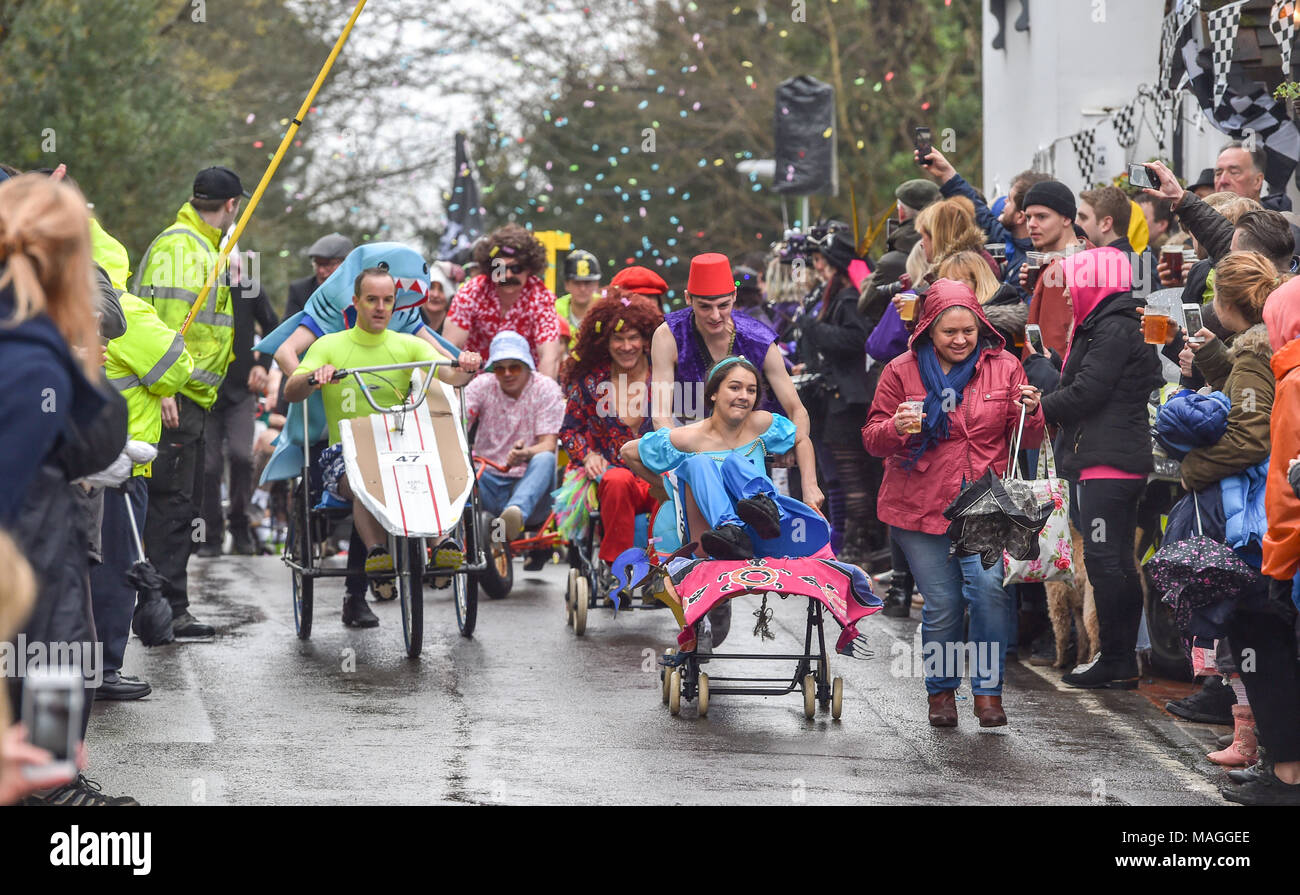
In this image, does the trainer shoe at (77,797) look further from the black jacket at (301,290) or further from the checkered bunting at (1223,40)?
the black jacket at (301,290)

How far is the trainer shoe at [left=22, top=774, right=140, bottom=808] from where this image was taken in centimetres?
631

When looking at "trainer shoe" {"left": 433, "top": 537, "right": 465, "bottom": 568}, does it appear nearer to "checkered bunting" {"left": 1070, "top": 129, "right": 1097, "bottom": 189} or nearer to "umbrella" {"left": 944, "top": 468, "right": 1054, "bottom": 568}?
"umbrella" {"left": 944, "top": 468, "right": 1054, "bottom": 568}

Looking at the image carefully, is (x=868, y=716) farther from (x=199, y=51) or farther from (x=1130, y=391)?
(x=199, y=51)

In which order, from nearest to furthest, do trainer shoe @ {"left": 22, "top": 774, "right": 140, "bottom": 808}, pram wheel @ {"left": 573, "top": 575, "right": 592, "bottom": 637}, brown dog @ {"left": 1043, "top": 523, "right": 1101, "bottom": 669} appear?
1. trainer shoe @ {"left": 22, "top": 774, "right": 140, "bottom": 808}
2. brown dog @ {"left": 1043, "top": 523, "right": 1101, "bottom": 669}
3. pram wheel @ {"left": 573, "top": 575, "right": 592, "bottom": 637}

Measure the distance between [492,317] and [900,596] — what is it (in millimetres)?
3329

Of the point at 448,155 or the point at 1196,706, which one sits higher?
the point at 448,155

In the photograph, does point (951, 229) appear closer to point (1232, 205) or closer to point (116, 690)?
point (1232, 205)

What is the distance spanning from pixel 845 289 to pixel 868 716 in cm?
480

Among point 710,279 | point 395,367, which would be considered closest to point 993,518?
point 710,279

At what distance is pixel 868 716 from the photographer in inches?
345

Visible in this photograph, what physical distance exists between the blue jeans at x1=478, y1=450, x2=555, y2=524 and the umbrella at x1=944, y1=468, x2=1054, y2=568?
14.7 feet

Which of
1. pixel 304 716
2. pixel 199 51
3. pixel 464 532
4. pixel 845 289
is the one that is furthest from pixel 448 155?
pixel 304 716

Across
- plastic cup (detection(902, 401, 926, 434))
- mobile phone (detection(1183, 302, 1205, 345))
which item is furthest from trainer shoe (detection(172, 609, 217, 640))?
mobile phone (detection(1183, 302, 1205, 345))

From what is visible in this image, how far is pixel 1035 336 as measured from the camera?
9984 millimetres
